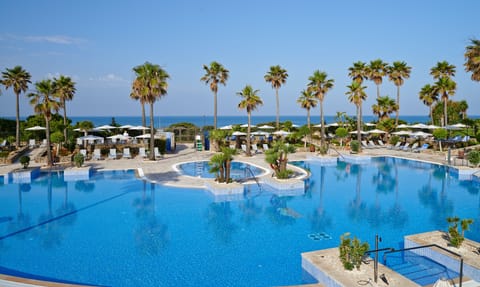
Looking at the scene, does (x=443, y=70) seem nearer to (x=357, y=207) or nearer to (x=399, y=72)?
(x=399, y=72)

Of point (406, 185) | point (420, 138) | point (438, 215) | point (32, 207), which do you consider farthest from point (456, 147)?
point (32, 207)

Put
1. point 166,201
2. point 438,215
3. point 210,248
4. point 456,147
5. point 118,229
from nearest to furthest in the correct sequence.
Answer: point 210,248 < point 118,229 < point 438,215 < point 166,201 < point 456,147

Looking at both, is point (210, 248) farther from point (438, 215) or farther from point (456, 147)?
point (456, 147)

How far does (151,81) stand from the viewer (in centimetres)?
2175

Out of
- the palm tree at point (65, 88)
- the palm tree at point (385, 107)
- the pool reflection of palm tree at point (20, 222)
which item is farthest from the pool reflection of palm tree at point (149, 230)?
the palm tree at point (385, 107)

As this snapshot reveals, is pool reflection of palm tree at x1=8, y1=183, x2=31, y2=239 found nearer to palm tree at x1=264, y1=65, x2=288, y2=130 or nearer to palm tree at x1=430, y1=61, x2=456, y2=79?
palm tree at x1=264, y1=65, x2=288, y2=130

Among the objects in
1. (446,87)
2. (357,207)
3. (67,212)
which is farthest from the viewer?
(446,87)

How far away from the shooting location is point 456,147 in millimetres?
29078

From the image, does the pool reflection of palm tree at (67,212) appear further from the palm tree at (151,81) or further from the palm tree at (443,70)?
the palm tree at (443,70)

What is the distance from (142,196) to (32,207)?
162 inches

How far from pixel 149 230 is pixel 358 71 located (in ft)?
82.6

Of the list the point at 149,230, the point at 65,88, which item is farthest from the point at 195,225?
the point at 65,88

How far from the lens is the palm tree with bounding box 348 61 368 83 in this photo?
96.7 feet

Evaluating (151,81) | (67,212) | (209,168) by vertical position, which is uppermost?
(151,81)
